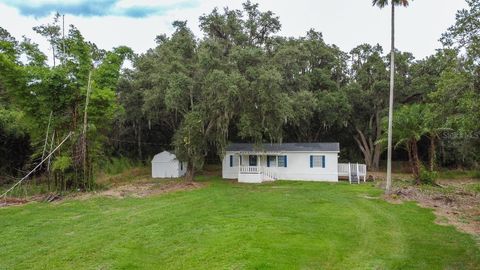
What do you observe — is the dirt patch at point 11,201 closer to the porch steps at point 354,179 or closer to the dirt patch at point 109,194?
the dirt patch at point 109,194

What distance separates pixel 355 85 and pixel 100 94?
787 inches

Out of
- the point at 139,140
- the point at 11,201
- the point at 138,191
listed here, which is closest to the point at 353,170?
the point at 138,191

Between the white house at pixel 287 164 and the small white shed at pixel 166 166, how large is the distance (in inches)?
140

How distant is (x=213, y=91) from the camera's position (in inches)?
743

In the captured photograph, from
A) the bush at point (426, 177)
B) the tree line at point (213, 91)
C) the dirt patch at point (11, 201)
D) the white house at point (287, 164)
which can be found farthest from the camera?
the white house at point (287, 164)

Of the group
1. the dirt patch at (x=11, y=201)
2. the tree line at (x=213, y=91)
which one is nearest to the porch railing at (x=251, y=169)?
the tree line at (x=213, y=91)

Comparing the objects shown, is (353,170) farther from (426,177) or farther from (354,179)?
(426,177)

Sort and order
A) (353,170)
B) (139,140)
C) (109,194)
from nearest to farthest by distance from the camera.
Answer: (109,194) < (353,170) < (139,140)

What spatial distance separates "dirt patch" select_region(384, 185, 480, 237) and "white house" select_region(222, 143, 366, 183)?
19.7 feet

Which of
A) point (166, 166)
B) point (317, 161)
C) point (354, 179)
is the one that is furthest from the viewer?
point (166, 166)

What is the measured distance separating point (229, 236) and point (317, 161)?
15.9m

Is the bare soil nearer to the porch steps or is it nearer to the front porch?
the porch steps

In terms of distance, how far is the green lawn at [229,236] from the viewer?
7129mm

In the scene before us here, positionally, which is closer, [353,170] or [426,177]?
[426,177]
